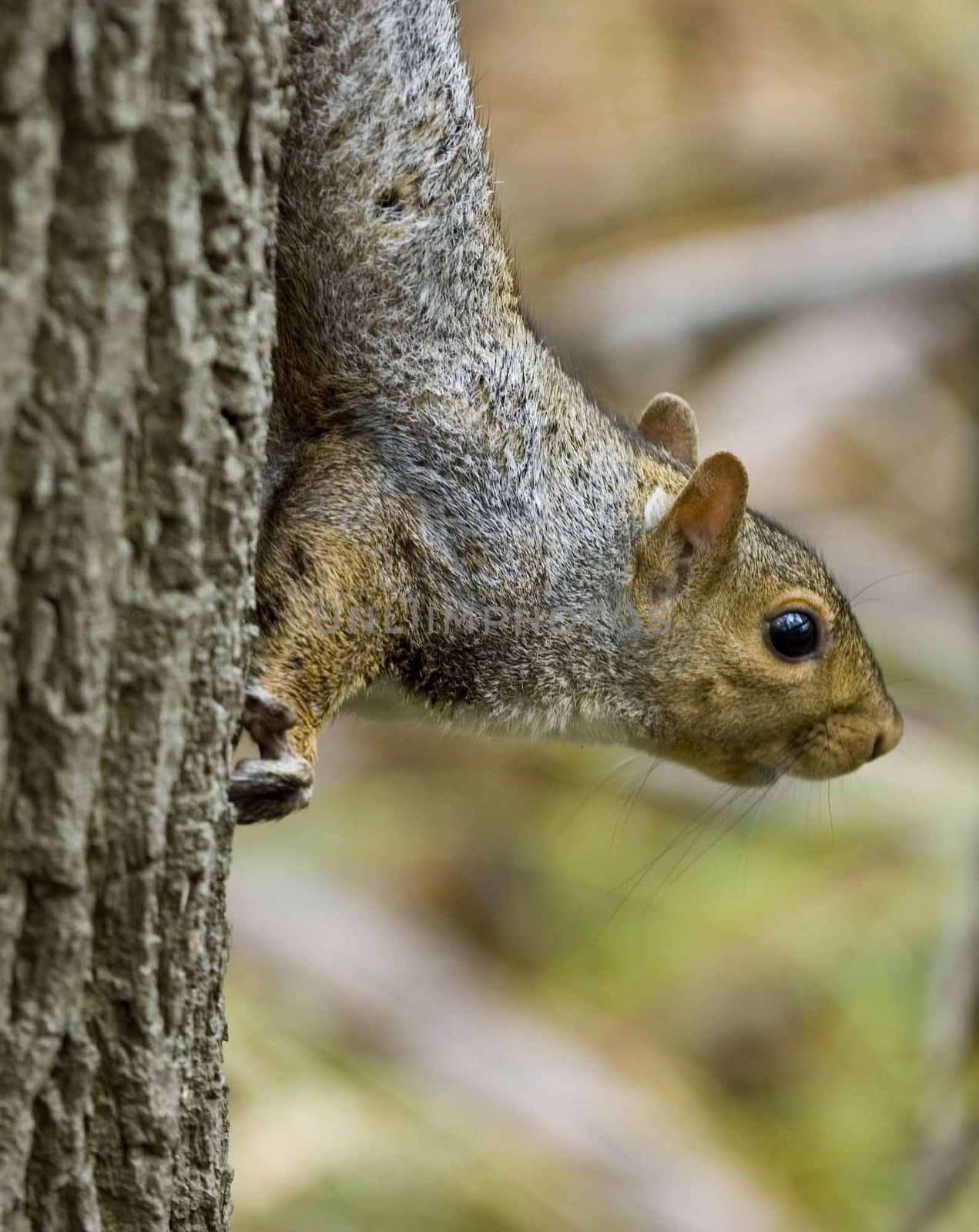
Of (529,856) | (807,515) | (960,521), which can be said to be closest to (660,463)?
(807,515)

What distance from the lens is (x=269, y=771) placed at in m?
2.29

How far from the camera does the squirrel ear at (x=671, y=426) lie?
3652mm

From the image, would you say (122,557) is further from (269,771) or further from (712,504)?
(712,504)

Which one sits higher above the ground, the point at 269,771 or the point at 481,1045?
the point at 481,1045

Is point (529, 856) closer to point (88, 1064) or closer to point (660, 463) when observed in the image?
point (660, 463)

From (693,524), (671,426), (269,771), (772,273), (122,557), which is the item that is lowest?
(122,557)

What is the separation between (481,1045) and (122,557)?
482 cm

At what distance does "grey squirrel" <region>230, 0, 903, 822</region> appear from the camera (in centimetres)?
260

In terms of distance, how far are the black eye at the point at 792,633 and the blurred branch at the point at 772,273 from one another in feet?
11.3

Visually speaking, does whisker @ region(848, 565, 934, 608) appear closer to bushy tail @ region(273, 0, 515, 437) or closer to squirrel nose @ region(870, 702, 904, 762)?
squirrel nose @ region(870, 702, 904, 762)

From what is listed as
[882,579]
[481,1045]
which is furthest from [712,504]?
[481,1045]

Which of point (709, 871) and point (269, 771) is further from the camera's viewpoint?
point (709, 871)

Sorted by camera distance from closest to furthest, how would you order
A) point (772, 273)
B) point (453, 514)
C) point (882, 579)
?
point (453, 514)
point (882, 579)
point (772, 273)

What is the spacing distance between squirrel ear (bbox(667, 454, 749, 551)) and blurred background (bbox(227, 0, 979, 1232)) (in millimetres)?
519
